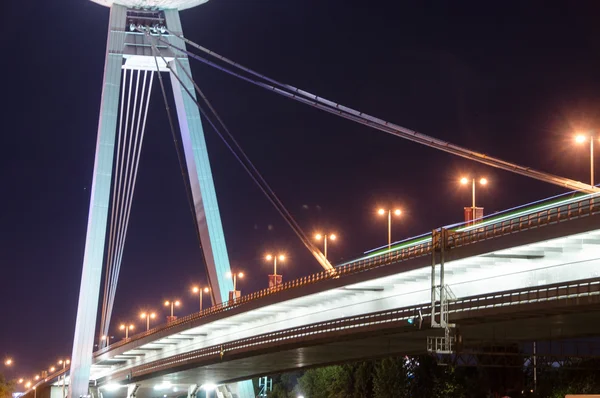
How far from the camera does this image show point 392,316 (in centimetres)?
3472

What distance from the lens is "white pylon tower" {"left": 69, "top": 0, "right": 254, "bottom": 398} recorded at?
185 ft

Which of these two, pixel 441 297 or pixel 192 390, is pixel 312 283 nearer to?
pixel 441 297

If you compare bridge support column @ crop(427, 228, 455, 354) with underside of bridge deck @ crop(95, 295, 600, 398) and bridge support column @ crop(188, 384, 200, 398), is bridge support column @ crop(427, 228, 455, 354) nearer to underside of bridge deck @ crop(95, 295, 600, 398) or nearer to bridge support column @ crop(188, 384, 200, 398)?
underside of bridge deck @ crop(95, 295, 600, 398)

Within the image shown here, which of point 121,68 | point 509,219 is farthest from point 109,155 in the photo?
point 509,219

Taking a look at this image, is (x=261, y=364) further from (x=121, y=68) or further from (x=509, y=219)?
(x=509, y=219)

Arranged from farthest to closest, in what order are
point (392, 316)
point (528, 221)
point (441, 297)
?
point (392, 316) < point (441, 297) < point (528, 221)

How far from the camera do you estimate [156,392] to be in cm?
8862

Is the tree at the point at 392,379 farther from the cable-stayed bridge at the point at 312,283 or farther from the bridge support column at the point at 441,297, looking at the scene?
the bridge support column at the point at 441,297

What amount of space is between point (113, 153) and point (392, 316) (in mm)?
28999

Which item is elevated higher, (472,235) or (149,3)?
(149,3)

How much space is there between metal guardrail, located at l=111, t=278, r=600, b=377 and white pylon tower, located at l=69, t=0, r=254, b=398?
18.2ft

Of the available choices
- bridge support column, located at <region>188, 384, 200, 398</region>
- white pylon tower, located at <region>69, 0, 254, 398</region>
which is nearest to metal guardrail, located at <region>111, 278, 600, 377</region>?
white pylon tower, located at <region>69, 0, 254, 398</region>

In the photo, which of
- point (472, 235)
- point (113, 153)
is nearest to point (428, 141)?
point (472, 235)

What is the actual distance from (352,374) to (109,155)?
2672 cm
